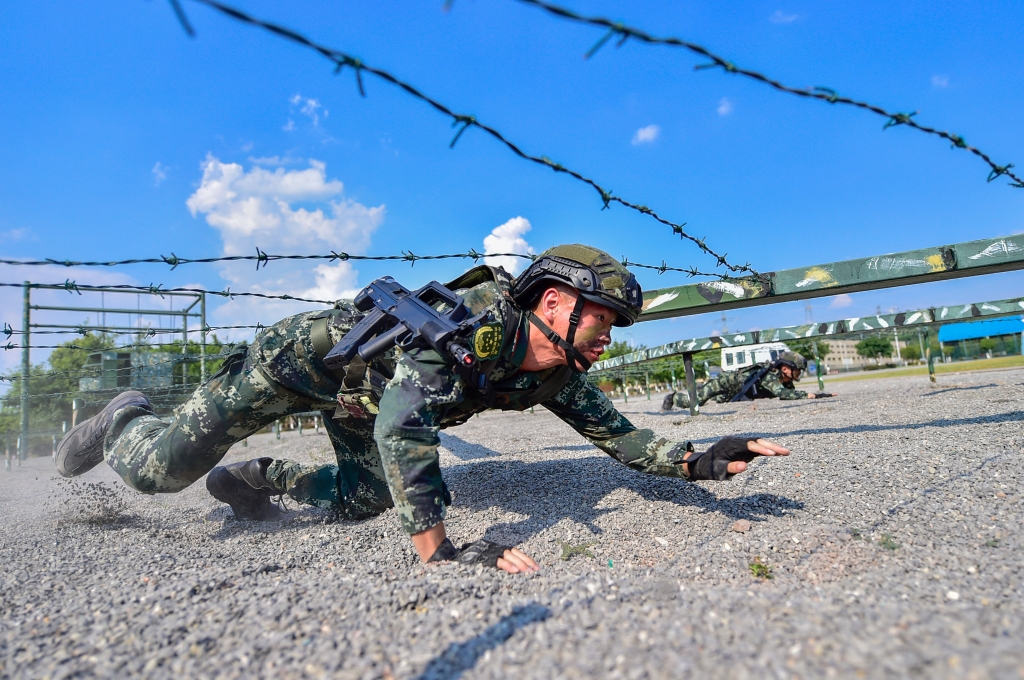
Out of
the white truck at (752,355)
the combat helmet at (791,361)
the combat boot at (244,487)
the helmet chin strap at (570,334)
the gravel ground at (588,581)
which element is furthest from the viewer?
the white truck at (752,355)

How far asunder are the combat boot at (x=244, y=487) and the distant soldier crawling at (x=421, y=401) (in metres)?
0.02

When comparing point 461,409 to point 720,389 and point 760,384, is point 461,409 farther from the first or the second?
point 720,389

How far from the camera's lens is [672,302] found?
4.09m

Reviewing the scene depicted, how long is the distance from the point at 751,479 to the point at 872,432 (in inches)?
76.8

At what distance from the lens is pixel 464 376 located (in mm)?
2314

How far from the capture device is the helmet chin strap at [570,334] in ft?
8.06

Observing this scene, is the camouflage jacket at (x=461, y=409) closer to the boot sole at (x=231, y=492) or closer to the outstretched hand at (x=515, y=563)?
the outstretched hand at (x=515, y=563)

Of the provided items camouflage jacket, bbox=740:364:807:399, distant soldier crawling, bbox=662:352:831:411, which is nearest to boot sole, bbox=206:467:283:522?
distant soldier crawling, bbox=662:352:831:411

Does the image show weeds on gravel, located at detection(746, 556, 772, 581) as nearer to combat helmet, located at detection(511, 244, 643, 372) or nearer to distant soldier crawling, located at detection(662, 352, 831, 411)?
combat helmet, located at detection(511, 244, 643, 372)

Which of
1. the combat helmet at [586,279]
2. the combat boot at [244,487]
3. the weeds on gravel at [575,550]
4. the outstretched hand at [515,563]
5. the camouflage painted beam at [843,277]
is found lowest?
the weeds on gravel at [575,550]

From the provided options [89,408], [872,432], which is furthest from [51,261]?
[89,408]

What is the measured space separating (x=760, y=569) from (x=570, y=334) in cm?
116

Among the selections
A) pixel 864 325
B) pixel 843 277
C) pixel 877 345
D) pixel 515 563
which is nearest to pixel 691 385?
pixel 864 325

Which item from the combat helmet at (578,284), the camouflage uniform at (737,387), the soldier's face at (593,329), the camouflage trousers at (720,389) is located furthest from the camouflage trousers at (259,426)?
the camouflage trousers at (720,389)
